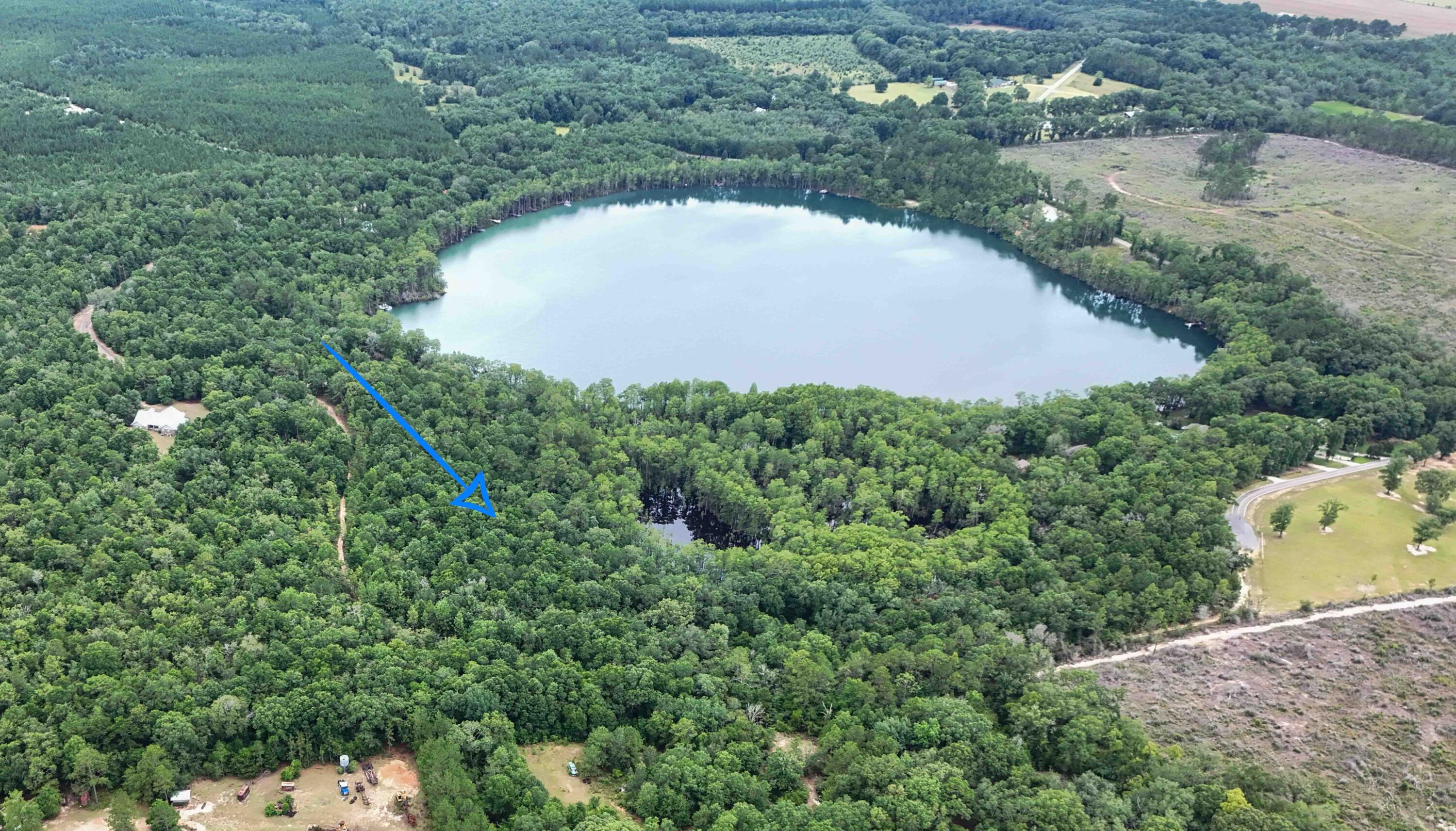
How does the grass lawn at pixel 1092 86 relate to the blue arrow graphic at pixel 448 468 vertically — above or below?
above

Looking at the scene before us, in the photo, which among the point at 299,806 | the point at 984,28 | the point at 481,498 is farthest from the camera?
the point at 984,28

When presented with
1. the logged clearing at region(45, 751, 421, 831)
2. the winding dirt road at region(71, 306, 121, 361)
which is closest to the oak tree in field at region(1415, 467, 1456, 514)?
the logged clearing at region(45, 751, 421, 831)

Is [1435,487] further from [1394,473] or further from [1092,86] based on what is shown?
[1092,86]

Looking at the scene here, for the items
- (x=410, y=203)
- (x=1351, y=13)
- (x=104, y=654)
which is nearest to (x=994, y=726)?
(x=104, y=654)

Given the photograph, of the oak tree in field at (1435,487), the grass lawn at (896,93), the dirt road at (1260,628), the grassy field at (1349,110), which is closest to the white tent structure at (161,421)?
the dirt road at (1260,628)

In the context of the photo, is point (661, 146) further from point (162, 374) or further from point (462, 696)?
point (462, 696)

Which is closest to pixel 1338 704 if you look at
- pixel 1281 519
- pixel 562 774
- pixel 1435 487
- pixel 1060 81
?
pixel 1281 519

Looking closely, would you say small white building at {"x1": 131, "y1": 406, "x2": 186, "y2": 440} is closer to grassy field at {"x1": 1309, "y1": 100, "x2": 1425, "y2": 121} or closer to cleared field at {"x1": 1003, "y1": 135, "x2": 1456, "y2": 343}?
cleared field at {"x1": 1003, "y1": 135, "x2": 1456, "y2": 343}

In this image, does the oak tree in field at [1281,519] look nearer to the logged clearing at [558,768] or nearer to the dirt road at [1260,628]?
the dirt road at [1260,628]
